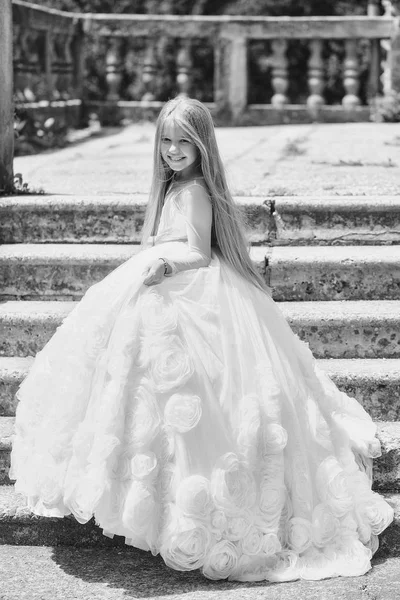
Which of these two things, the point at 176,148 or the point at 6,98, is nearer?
the point at 176,148

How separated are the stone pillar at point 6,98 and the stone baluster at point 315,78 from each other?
18.6 ft

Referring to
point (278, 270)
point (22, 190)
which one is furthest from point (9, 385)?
point (22, 190)

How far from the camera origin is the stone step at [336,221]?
462cm

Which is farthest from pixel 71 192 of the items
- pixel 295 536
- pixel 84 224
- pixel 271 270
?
pixel 295 536

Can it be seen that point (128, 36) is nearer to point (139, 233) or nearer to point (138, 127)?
point (138, 127)

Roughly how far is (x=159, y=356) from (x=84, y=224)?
178 cm

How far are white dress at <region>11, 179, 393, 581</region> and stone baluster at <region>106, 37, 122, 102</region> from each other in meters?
7.36

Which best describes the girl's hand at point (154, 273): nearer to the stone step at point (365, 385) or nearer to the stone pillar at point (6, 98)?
the stone step at point (365, 385)

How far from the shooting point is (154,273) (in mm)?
3195

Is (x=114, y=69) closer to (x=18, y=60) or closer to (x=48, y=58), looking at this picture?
(x=48, y=58)

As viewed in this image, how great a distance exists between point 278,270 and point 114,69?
22.3 feet

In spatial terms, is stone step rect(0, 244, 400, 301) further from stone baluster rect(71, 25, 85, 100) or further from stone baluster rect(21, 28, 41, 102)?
stone baluster rect(71, 25, 85, 100)

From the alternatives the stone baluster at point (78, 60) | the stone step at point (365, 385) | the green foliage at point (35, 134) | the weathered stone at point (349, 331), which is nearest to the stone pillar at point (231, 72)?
the stone baluster at point (78, 60)

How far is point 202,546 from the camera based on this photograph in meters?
2.99
